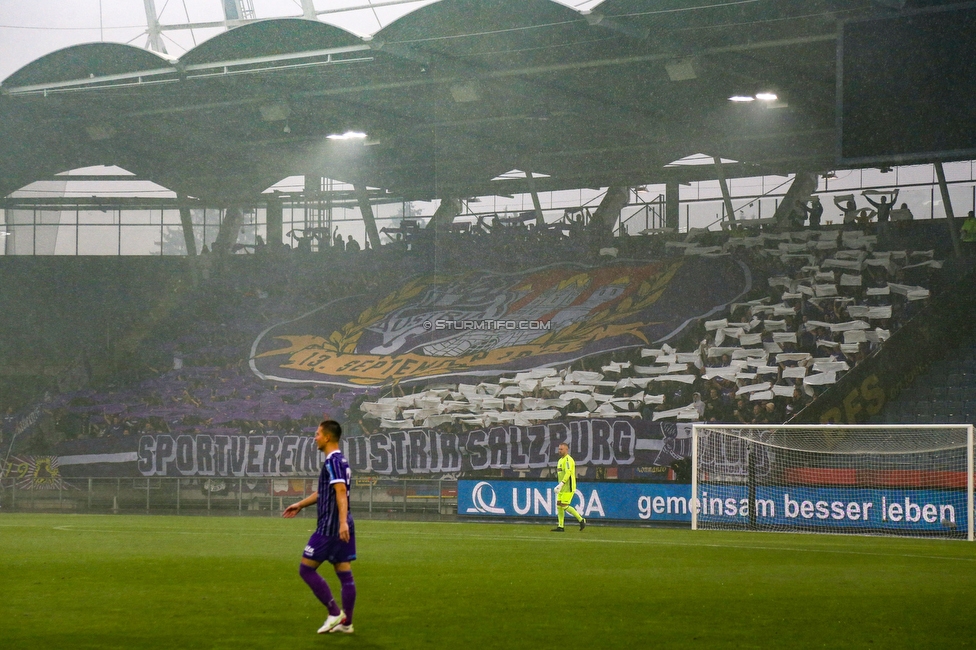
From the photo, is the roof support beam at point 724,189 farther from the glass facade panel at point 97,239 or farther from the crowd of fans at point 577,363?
the glass facade panel at point 97,239

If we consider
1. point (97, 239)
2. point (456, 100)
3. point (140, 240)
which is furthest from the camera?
point (140, 240)

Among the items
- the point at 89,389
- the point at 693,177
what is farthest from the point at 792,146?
the point at 89,389

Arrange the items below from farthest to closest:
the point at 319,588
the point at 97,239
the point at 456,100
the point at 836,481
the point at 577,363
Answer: the point at 97,239 < the point at 456,100 < the point at 577,363 < the point at 836,481 < the point at 319,588

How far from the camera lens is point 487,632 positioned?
8.01m

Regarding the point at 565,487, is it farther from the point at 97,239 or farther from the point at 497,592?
the point at 97,239

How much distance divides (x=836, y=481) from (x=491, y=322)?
45.0ft

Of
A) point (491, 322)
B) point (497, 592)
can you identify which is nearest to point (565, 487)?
point (497, 592)

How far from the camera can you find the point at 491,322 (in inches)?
1291

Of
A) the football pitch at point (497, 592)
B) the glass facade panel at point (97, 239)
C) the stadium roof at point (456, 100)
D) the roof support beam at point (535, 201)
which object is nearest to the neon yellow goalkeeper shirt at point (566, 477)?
the football pitch at point (497, 592)

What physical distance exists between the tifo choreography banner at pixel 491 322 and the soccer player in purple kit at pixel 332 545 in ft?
74.2

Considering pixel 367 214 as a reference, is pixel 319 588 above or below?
below

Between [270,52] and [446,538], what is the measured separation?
1536cm

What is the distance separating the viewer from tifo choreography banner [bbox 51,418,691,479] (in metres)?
26.4

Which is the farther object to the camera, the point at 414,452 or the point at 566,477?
the point at 414,452
